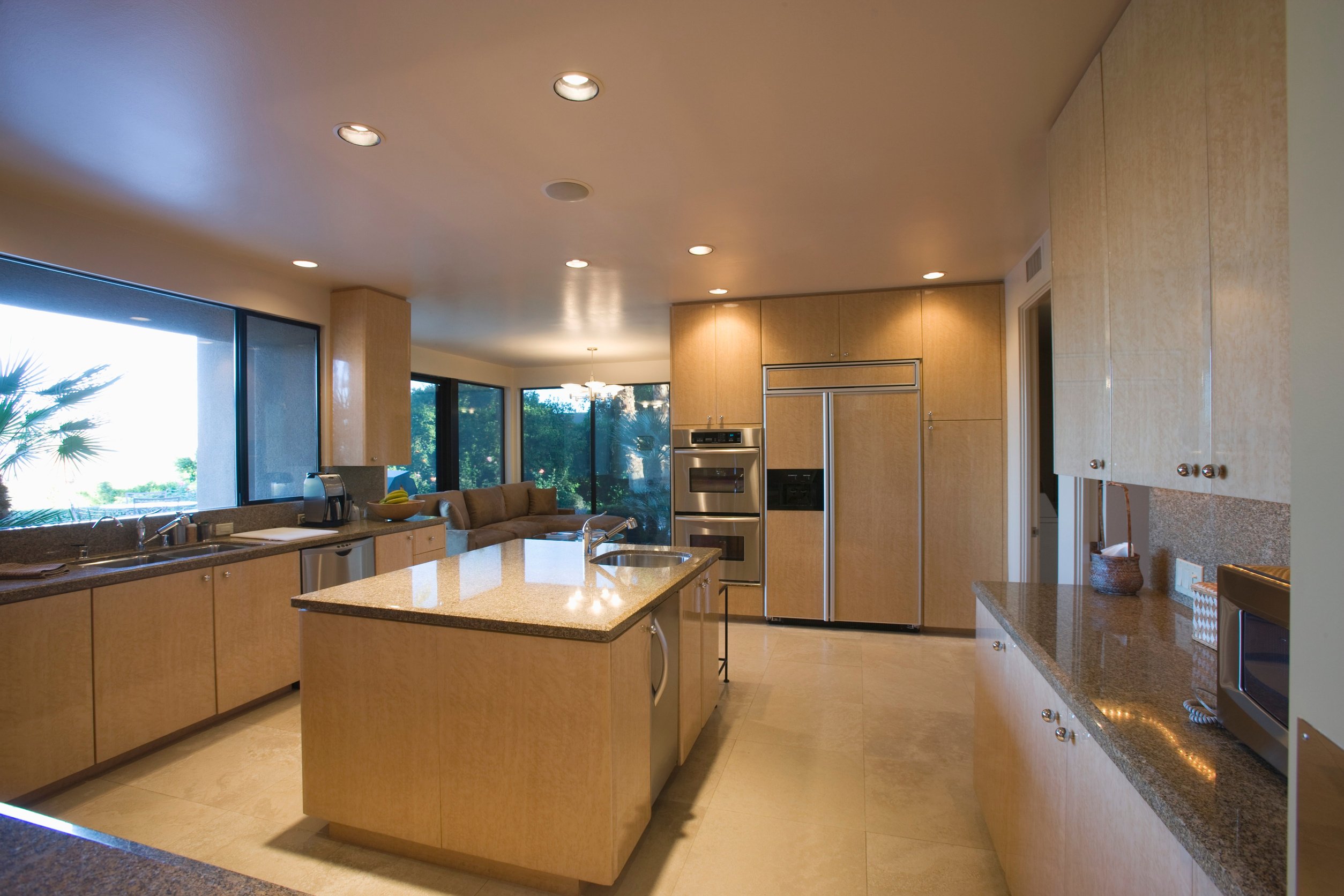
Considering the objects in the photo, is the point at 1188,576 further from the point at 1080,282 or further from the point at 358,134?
the point at 358,134

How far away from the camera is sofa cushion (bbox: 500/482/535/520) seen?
7332mm

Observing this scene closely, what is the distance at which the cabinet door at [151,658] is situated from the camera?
249 centimetres

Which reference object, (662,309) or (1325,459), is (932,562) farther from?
(1325,459)

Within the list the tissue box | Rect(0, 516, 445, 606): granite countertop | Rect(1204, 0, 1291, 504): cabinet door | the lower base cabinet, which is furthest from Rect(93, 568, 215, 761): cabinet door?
the tissue box

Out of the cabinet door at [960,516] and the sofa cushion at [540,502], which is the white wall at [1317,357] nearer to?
the cabinet door at [960,516]

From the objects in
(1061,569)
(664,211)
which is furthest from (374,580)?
(1061,569)

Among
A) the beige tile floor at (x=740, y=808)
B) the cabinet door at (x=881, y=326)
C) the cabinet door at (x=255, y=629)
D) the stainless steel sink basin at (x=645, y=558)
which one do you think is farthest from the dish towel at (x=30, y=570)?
the cabinet door at (x=881, y=326)

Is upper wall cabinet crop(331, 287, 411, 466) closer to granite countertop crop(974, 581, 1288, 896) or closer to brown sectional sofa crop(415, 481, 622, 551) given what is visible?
brown sectional sofa crop(415, 481, 622, 551)

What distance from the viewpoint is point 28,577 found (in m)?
2.40

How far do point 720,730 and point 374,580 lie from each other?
1.69 meters

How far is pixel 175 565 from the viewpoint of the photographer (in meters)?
2.75

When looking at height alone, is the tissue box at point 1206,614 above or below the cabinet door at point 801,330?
below

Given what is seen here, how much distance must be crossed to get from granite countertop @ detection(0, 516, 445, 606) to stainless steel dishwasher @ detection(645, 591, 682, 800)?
224 centimetres

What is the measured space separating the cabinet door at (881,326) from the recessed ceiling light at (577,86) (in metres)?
2.94
